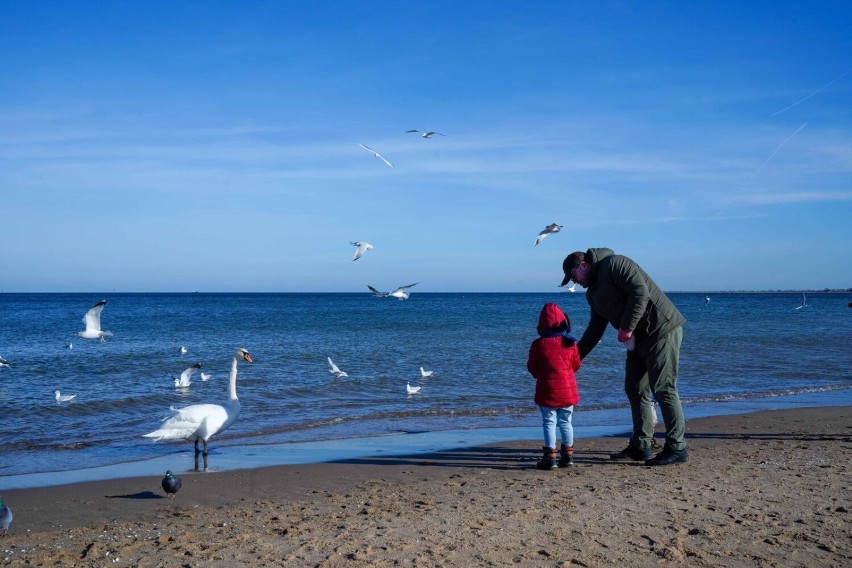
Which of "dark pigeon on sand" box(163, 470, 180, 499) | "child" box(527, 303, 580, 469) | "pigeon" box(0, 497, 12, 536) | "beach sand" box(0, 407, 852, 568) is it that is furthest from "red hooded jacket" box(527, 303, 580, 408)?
"pigeon" box(0, 497, 12, 536)

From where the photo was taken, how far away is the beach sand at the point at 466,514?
442 cm

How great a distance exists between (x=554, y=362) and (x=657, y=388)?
92cm

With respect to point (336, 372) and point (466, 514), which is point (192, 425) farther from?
point (336, 372)

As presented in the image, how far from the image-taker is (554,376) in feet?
22.5

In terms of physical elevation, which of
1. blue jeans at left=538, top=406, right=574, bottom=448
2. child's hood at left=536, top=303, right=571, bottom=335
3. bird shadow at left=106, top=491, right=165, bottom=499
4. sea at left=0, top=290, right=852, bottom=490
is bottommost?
sea at left=0, top=290, right=852, bottom=490

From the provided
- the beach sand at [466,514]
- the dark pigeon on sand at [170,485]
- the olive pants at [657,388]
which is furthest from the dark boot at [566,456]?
the dark pigeon on sand at [170,485]

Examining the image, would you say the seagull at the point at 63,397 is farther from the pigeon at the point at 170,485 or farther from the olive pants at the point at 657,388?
the olive pants at the point at 657,388

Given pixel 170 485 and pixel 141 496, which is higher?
pixel 170 485

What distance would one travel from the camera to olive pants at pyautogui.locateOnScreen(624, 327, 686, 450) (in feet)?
21.8

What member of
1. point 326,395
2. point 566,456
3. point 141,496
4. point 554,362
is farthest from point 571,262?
point 326,395

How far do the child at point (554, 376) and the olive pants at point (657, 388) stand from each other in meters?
0.55

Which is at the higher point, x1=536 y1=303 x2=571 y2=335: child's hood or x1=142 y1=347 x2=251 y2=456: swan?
x1=536 y1=303 x2=571 y2=335: child's hood

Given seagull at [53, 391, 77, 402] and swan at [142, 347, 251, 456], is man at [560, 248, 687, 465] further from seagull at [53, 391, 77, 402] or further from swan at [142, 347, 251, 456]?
seagull at [53, 391, 77, 402]

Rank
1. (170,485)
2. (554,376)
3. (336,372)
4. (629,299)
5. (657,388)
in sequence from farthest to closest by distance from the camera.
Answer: (336,372) → (554,376) → (657,388) → (629,299) → (170,485)
